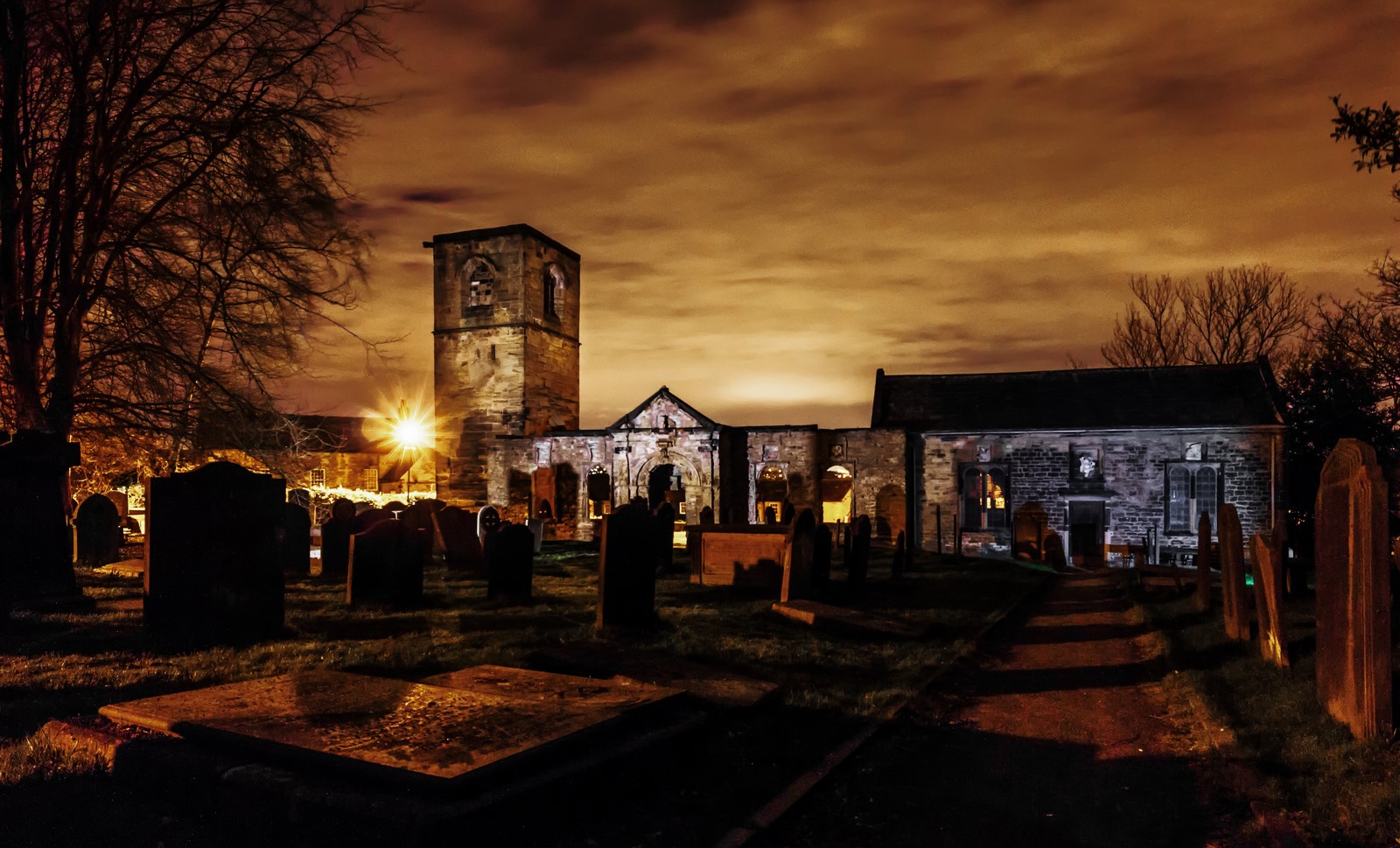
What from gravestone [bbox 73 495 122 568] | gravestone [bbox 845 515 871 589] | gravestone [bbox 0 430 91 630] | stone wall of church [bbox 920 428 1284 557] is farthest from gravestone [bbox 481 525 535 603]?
stone wall of church [bbox 920 428 1284 557]

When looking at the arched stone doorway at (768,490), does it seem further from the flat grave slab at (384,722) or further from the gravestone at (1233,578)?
the flat grave slab at (384,722)

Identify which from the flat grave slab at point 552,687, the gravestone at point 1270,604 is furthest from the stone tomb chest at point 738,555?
the flat grave slab at point 552,687

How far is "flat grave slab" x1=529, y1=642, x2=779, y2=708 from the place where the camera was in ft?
19.7

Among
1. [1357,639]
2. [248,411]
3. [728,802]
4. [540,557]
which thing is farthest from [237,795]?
[540,557]

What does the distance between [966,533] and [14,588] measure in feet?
90.0

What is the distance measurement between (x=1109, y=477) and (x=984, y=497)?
163 inches

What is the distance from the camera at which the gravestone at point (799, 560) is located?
1165 centimetres

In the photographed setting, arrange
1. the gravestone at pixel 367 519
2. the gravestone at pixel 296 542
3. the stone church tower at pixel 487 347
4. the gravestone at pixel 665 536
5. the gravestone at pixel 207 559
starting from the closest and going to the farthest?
the gravestone at pixel 207 559, the gravestone at pixel 367 519, the gravestone at pixel 665 536, the gravestone at pixel 296 542, the stone church tower at pixel 487 347

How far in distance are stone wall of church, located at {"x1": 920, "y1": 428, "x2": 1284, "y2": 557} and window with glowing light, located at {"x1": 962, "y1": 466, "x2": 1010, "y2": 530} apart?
259 mm

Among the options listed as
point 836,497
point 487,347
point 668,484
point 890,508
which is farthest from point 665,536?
point 836,497

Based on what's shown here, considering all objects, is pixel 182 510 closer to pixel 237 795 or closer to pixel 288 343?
pixel 237 795

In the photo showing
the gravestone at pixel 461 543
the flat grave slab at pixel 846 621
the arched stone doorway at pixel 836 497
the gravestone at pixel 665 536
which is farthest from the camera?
the arched stone doorway at pixel 836 497

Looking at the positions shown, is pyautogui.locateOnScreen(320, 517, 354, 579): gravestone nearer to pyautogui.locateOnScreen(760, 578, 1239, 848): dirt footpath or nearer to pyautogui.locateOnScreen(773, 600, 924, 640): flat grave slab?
pyautogui.locateOnScreen(773, 600, 924, 640): flat grave slab

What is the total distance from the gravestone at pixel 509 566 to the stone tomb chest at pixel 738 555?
334 centimetres
